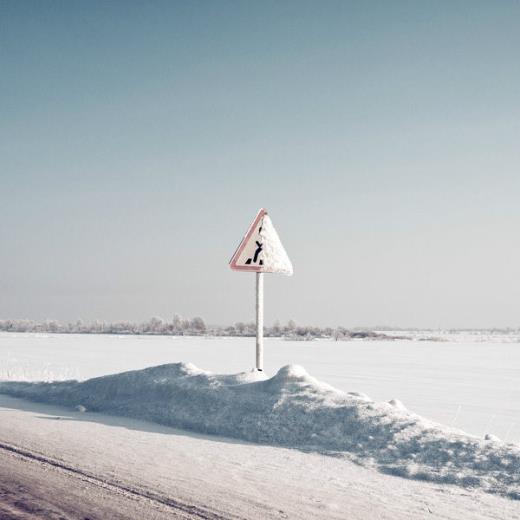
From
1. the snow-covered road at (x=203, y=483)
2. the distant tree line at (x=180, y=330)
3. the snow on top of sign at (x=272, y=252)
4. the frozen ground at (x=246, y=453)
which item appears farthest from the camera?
the distant tree line at (x=180, y=330)

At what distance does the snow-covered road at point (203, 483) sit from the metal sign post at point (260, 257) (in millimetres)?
3094

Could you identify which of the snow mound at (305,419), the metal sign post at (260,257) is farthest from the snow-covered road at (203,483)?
the metal sign post at (260,257)

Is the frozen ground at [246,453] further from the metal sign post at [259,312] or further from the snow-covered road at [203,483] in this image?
the metal sign post at [259,312]

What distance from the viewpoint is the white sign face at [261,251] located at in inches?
412

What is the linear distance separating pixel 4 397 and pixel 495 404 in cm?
1065

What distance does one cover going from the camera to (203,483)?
5578 millimetres

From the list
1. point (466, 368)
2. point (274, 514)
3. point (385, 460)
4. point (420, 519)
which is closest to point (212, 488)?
point (274, 514)

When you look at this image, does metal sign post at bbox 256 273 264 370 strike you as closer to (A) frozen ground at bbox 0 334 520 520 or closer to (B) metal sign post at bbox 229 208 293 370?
(B) metal sign post at bbox 229 208 293 370

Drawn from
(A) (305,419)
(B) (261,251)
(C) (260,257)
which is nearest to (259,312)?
(C) (260,257)

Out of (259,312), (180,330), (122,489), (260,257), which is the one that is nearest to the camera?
(122,489)

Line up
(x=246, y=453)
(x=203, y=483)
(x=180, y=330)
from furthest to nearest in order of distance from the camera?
(x=180, y=330)
(x=246, y=453)
(x=203, y=483)

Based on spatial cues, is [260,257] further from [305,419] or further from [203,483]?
[203,483]

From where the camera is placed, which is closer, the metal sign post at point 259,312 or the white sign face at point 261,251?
the white sign face at point 261,251

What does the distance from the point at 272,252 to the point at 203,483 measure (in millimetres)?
5667
